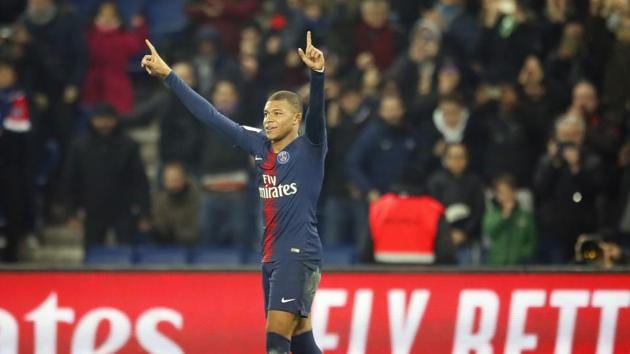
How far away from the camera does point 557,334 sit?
1005 cm

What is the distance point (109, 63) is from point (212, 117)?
22.5 feet

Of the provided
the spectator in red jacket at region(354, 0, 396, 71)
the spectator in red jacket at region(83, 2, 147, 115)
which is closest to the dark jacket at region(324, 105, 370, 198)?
the spectator in red jacket at region(354, 0, 396, 71)

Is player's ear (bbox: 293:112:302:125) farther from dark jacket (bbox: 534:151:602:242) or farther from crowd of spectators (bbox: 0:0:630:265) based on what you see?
dark jacket (bbox: 534:151:602:242)

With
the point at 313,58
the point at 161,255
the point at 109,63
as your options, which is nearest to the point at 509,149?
the point at 161,255

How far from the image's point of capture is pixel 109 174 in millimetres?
13562

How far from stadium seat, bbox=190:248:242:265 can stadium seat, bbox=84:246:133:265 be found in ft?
1.97

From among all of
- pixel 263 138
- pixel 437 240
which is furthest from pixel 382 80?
pixel 263 138

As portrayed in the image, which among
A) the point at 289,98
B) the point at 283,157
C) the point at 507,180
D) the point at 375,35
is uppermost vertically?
the point at 375,35

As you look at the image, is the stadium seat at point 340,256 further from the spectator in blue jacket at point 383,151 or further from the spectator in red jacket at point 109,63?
the spectator in red jacket at point 109,63

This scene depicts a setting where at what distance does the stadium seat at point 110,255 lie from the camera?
13234 millimetres

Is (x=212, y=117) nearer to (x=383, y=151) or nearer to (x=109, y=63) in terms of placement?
(x=383, y=151)

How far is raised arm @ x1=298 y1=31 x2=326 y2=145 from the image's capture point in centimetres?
780

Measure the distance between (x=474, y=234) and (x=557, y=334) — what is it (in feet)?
9.52

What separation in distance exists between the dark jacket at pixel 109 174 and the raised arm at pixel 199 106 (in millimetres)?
5099
